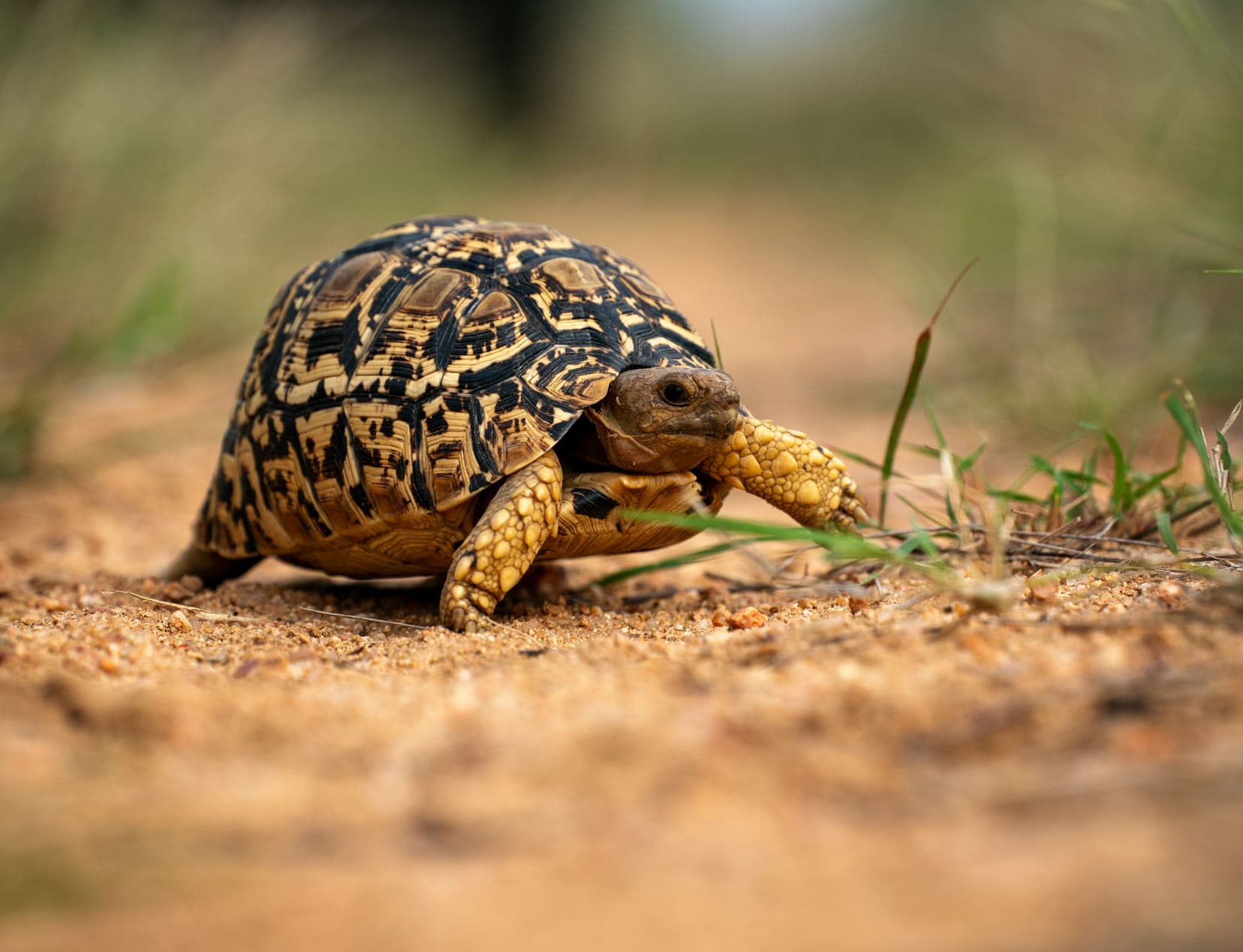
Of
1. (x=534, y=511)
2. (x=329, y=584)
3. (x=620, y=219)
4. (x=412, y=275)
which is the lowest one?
(x=329, y=584)

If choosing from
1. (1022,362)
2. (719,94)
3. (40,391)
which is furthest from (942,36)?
(40,391)

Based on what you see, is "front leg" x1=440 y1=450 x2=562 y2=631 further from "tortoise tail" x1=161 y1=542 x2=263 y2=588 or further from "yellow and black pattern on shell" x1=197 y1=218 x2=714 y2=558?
"tortoise tail" x1=161 y1=542 x2=263 y2=588

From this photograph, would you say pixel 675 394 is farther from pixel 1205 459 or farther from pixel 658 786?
pixel 658 786

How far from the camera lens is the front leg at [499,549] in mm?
2451

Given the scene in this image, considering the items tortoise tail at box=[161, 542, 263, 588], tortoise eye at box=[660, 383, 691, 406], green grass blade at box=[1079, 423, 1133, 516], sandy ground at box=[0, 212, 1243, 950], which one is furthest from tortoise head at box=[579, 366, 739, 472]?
tortoise tail at box=[161, 542, 263, 588]

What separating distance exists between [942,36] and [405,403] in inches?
573

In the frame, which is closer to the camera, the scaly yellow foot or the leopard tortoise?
the leopard tortoise

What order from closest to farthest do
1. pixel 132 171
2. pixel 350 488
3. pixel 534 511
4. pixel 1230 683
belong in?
pixel 1230 683, pixel 534 511, pixel 350 488, pixel 132 171

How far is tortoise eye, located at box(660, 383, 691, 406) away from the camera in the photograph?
252 cm

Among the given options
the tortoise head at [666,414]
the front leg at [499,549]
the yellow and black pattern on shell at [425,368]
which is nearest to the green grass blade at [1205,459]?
the tortoise head at [666,414]

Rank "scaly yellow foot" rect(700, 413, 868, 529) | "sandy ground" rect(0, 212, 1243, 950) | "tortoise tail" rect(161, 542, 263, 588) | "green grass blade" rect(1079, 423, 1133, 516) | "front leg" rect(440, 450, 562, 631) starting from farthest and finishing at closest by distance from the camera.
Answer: "tortoise tail" rect(161, 542, 263, 588) → "scaly yellow foot" rect(700, 413, 868, 529) → "front leg" rect(440, 450, 562, 631) → "green grass blade" rect(1079, 423, 1133, 516) → "sandy ground" rect(0, 212, 1243, 950)

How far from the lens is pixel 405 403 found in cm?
262

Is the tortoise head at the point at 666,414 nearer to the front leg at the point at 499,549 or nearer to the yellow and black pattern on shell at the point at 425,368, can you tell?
the yellow and black pattern on shell at the point at 425,368

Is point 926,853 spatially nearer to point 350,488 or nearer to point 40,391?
point 350,488
